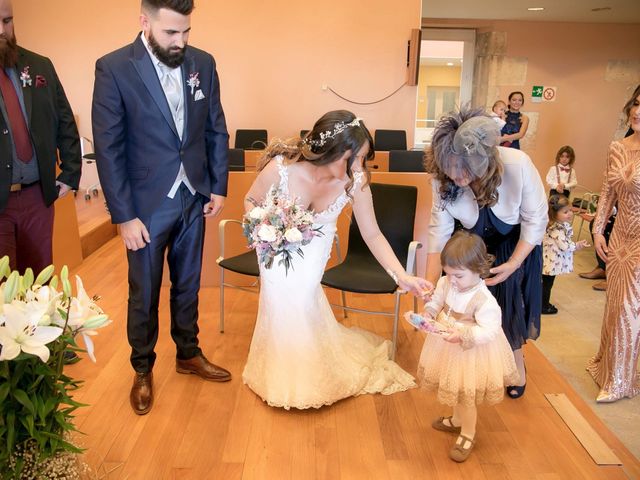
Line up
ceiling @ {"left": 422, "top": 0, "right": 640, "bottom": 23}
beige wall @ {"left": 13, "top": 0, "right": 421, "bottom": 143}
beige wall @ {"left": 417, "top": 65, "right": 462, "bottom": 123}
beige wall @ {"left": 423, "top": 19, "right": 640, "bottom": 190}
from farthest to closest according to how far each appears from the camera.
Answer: beige wall @ {"left": 417, "top": 65, "right": 462, "bottom": 123}
beige wall @ {"left": 423, "top": 19, "right": 640, "bottom": 190}
ceiling @ {"left": 422, "top": 0, "right": 640, "bottom": 23}
beige wall @ {"left": 13, "top": 0, "right": 421, "bottom": 143}

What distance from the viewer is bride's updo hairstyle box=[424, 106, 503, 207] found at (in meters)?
2.20

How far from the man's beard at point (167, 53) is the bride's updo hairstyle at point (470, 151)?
1.19m

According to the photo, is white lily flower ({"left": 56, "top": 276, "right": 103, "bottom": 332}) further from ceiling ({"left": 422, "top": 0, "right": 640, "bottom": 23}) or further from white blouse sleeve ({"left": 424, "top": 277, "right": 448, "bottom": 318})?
ceiling ({"left": 422, "top": 0, "right": 640, "bottom": 23})

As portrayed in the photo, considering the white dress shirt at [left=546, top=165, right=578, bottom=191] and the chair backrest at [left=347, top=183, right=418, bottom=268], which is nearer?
the chair backrest at [left=347, top=183, right=418, bottom=268]

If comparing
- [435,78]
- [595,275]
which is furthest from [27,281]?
[435,78]

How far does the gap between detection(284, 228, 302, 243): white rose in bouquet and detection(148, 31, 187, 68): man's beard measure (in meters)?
0.92

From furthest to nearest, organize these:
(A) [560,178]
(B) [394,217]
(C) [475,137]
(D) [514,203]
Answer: (A) [560,178] < (B) [394,217] < (D) [514,203] < (C) [475,137]

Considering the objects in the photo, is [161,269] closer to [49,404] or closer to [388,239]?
[49,404]

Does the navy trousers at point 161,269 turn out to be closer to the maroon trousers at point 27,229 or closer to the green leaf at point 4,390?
the maroon trousers at point 27,229

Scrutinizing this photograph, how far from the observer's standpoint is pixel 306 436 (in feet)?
8.44

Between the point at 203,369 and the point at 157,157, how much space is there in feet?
4.02

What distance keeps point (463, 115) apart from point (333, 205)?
2.58ft

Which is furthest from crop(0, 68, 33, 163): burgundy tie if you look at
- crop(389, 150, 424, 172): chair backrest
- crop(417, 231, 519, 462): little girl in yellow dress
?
crop(389, 150, 424, 172): chair backrest

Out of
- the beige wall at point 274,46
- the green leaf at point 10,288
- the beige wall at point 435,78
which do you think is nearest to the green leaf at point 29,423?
the green leaf at point 10,288
